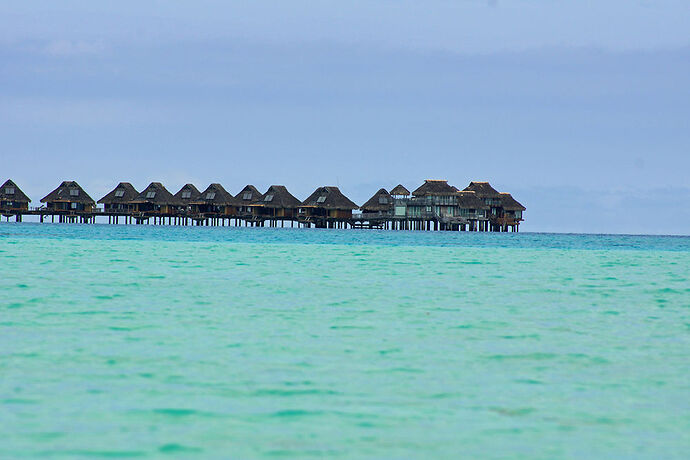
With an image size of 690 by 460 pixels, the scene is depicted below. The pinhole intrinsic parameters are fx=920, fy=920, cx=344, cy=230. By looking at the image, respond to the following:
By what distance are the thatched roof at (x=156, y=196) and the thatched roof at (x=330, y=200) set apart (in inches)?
600

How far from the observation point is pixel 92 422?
5.57 metres

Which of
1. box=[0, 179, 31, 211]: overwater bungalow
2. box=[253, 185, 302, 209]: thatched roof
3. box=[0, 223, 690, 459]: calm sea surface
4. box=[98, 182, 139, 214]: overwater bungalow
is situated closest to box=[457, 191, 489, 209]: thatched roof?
box=[253, 185, 302, 209]: thatched roof

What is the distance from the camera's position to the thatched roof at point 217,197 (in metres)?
96.3

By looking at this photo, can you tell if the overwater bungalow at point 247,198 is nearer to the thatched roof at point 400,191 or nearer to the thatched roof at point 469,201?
the thatched roof at point 400,191

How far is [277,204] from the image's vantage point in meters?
94.1

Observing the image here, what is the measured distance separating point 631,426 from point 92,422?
3.36 m

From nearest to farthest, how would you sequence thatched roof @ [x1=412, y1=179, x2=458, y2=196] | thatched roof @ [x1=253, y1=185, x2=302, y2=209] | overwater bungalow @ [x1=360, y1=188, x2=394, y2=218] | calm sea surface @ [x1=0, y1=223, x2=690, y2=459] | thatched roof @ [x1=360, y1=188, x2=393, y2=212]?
calm sea surface @ [x1=0, y1=223, x2=690, y2=459]
thatched roof @ [x1=412, y1=179, x2=458, y2=196]
overwater bungalow @ [x1=360, y1=188, x2=394, y2=218]
thatched roof @ [x1=360, y1=188, x2=393, y2=212]
thatched roof @ [x1=253, y1=185, x2=302, y2=209]

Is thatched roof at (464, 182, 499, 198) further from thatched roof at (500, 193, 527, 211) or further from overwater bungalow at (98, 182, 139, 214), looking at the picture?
overwater bungalow at (98, 182, 139, 214)

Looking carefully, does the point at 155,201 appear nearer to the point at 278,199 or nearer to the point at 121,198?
the point at 121,198

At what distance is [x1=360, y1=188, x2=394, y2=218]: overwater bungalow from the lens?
90.9 meters

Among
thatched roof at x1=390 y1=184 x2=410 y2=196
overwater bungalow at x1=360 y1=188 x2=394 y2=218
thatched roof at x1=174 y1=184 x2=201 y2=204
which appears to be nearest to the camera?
thatched roof at x1=390 y1=184 x2=410 y2=196

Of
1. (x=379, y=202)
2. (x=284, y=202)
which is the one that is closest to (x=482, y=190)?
(x=379, y=202)

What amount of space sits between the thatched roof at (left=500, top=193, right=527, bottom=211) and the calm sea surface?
76.5 m

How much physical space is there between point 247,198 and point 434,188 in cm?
2152
